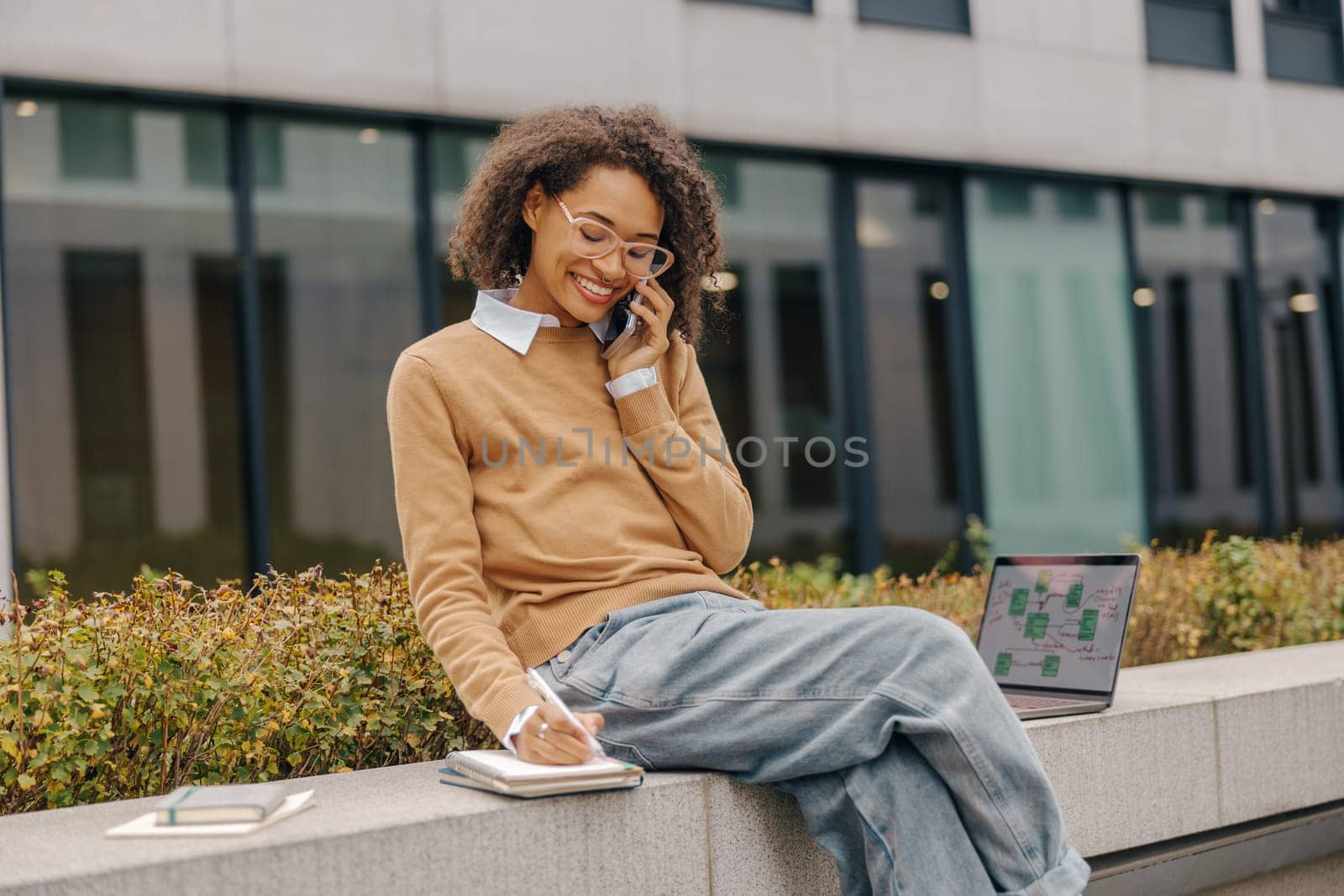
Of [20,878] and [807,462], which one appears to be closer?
[20,878]

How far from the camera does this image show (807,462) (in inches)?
333

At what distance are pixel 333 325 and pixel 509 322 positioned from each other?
4628mm

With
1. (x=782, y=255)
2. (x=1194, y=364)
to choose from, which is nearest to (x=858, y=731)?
(x=782, y=255)

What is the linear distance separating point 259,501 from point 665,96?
10.5 ft

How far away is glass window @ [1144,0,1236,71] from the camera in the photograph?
9234 millimetres

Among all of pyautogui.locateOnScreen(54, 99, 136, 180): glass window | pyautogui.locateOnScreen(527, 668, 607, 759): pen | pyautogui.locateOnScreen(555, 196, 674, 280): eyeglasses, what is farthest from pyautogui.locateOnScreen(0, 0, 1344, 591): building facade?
pyautogui.locateOnScreen(527, 668, 607, 759): pen

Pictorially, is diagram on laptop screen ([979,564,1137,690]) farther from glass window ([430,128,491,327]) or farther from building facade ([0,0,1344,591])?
glass window ([430,128,491,327])

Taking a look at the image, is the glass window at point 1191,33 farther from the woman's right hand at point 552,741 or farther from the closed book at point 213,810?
the closed book at point 213,810

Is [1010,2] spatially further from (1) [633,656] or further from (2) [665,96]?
(1) [633,656]

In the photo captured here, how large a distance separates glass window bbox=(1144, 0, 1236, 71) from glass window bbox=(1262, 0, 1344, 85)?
445 millimetres

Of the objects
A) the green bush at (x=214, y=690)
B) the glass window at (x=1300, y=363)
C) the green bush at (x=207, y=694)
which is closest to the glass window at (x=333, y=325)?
the green bush at (x=214, y=690)

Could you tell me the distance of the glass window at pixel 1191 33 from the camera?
9234 mm

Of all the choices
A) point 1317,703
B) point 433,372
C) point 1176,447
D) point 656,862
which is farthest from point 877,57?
point 656,862

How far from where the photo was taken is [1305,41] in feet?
32.9
